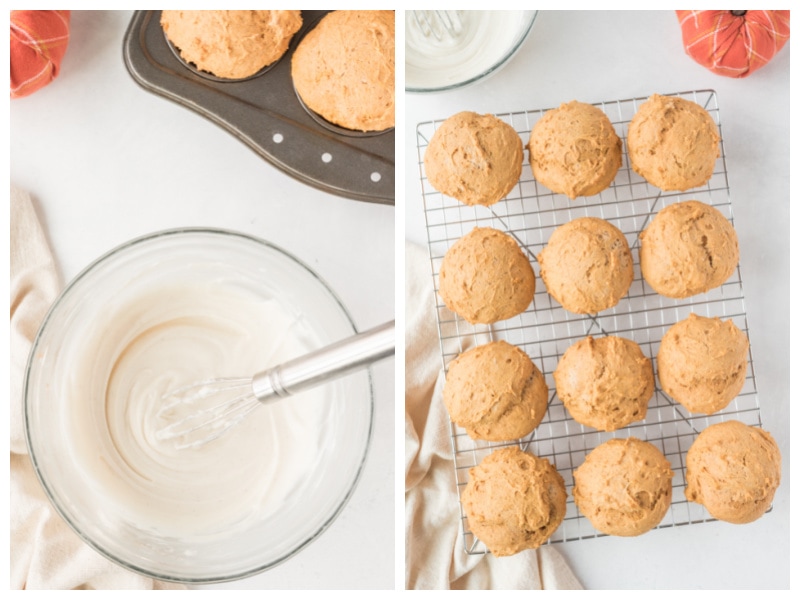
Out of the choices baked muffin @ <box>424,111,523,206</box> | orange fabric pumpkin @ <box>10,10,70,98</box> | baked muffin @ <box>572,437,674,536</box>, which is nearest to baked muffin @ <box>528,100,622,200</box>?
baked muffin @ <box>424,111,523,206</box>

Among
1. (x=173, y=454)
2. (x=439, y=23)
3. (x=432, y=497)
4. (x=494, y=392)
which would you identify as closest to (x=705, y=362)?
(x=494, y=392)

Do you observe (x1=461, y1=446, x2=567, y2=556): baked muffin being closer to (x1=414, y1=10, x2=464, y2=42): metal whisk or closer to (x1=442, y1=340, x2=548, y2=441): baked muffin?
(x1=442, y1=340, x2=548, y2=441): baked muffin

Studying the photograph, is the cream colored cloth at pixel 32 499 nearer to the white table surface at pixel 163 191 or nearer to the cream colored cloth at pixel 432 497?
the white table surface at pixel 163 191

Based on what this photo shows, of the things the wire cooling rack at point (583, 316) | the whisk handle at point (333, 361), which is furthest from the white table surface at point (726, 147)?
the whisk handle at point (333, 361)

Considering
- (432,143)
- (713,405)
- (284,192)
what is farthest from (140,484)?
(713,405)

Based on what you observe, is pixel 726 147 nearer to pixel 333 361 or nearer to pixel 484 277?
pixel 484 277

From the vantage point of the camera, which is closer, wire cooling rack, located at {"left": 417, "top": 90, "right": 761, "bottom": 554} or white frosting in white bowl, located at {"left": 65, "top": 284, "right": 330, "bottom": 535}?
white frosting in white bowl, located at {"left": 65, "top": 284, "right": 330, "bottom": 535}
